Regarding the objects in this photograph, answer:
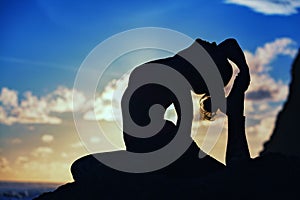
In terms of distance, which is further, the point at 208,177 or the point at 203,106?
the point at 203,106

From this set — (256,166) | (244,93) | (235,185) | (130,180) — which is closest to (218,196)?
(235,185)

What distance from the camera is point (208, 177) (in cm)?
1448

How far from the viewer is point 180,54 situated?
52.0 ft

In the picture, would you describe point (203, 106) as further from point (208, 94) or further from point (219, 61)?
point (219, 61)

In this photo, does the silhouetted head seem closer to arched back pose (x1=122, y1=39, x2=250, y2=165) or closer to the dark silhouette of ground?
arched back pose (x1=122, y1=39, x2=250, y2=165)

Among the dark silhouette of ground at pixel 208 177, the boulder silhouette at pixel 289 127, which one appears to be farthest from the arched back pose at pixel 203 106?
the boulder silhouette at pixel 289 127

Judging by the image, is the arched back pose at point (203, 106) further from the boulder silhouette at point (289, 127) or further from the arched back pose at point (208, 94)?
the boulder silhouette at point (289, 127)

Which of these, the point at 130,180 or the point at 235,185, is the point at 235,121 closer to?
the point at 235,185

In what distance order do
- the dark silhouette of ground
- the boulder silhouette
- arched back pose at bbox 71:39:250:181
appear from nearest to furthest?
the dark silhouette of ground → arched back pose at bbox 71:39:250:181 → the boulder silhouette

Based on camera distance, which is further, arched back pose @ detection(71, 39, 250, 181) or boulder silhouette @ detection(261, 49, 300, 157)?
boulder silhouette @ detection(261, 49, 300, 157)

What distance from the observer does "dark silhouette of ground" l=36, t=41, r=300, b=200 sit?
13.9 m

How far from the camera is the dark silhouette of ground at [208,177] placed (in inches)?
549

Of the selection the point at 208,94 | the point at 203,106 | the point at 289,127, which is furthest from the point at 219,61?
the point at 289,127

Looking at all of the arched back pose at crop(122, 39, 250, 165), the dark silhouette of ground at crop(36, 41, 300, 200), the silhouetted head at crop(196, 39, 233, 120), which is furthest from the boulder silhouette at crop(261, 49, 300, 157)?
the silhouetted head at crop(196, 39, 233, 120)
